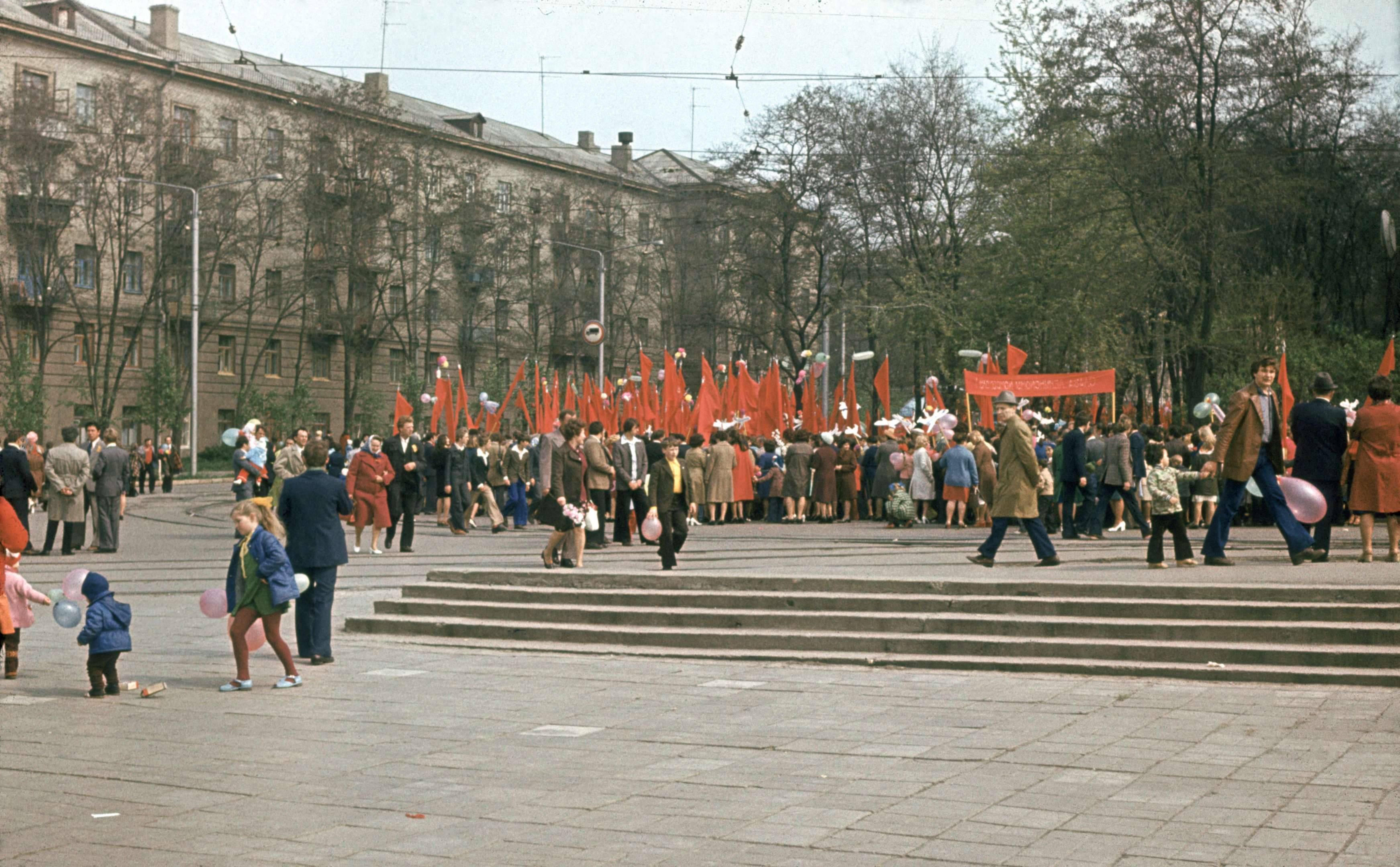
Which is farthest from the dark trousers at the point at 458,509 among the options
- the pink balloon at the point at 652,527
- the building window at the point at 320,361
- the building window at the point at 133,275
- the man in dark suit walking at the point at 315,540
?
the building window at the point at 320,361

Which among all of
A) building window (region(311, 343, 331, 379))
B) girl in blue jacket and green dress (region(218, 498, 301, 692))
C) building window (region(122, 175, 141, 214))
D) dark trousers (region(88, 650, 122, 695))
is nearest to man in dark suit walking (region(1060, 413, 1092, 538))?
girl in blue jacket and green dress (region(218, 498, 301, 692))

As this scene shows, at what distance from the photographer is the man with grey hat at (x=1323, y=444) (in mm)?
14109

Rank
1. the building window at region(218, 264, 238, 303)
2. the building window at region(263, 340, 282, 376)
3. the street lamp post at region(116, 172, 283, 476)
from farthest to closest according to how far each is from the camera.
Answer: the building window at region(263, 340, 282, 376) < the building window at region(218, 264, 238, 303) < the street lamp post at region(116, 172, 283, 476)

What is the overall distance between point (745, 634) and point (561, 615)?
5.98ft

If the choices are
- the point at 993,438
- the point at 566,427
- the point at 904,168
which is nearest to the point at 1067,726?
the point at 566,427

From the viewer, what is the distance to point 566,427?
1848cm

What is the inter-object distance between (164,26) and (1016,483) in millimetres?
55714

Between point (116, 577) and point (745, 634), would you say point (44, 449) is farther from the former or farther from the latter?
point (745, 634)

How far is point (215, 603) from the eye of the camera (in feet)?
35.2

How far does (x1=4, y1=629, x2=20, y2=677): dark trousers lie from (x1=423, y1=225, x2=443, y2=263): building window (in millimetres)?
51373

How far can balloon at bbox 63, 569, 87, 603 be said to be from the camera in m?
10.4

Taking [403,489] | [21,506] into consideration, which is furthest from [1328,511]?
[21,506]

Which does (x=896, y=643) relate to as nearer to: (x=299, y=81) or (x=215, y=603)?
(x=215, y=603)

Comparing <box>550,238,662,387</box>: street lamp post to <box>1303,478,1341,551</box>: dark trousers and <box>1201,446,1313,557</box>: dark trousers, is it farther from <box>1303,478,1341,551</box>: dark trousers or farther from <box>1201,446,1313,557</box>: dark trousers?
<box>1201,446,1313,557</box>: dark trousers
